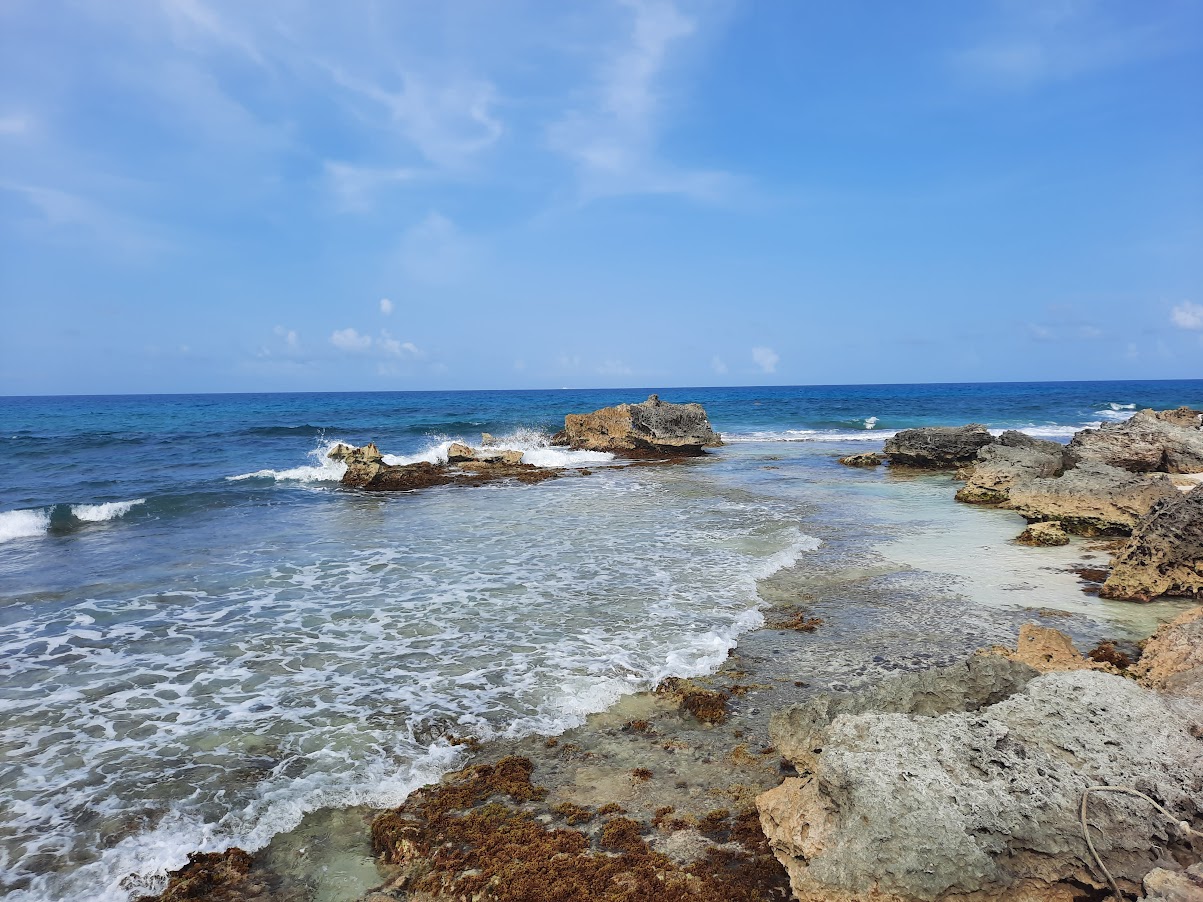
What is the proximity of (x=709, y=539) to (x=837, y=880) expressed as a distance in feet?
29.2

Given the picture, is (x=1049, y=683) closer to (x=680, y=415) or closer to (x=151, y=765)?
(x=151, y=765)

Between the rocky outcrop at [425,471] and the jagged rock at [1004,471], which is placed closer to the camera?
the jagged rock at [1004,471]

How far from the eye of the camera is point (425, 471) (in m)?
20.8

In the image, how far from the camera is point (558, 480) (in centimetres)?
2003

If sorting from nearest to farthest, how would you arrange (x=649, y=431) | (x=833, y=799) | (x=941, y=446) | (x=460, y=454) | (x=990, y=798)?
1. (x=990, y=798)
2. (x=833, y=799)
3. (x=941, y=446)
4. (x=460, y=454)
5. (x=649, y=431)

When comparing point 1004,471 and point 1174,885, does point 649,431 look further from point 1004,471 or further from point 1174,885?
point 1174,885

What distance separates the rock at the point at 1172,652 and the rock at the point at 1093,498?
6025 mm

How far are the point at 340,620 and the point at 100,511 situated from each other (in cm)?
1117

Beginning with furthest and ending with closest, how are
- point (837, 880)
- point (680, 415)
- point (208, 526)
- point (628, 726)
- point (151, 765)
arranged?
point (680, 415), point (208, 526), point (628, 726), point (151, 765), point (837, 880)

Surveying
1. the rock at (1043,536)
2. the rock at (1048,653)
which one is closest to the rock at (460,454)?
the rock at (1043,536)

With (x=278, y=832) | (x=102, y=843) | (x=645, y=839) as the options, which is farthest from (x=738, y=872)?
(x=102, y=843)

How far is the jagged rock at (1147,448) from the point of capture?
16969 mm

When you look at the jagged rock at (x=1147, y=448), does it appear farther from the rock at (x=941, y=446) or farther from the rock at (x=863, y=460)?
the rock at (x=863, y=460)

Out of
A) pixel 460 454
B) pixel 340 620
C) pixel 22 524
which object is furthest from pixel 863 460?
pixel 22 524
